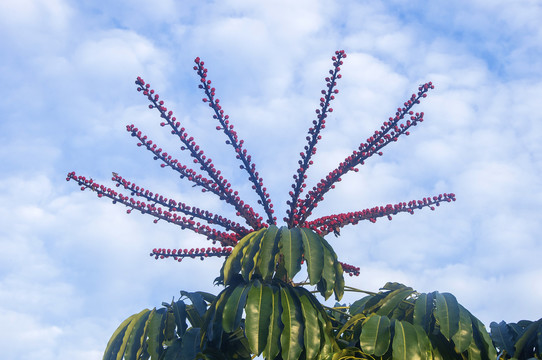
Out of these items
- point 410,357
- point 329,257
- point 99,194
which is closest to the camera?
point 410,357

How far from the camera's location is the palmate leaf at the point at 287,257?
11.7 ft

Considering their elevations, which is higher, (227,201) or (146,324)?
(227,201)

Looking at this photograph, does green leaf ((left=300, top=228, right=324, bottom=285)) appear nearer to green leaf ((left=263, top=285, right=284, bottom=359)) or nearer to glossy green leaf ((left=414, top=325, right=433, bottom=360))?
green leaf ((left=263, top=285, right=284, bottom=359))

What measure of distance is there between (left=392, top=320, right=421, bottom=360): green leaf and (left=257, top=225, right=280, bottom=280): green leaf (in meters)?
0.78

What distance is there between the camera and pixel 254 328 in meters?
3.53

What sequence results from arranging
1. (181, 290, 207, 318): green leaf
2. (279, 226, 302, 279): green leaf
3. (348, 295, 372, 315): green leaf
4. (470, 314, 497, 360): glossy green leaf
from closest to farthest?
1. (279, 226, 302, 279): green leaf
2. (470, 314, 497, 360): glossy green leaf
3. (181, 290, 207, 318): green leaf
4. (348, 295, 372, 315): green leaf

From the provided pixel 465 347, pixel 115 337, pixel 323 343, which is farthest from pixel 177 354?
pixel 465 347

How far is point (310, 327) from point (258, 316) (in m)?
0.30

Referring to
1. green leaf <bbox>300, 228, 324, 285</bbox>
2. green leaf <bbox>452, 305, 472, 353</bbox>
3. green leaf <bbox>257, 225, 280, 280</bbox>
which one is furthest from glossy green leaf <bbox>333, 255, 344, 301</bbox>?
green leaf <bbox>452, 305, 472, 353</bbox>

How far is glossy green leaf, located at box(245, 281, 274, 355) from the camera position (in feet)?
11.5

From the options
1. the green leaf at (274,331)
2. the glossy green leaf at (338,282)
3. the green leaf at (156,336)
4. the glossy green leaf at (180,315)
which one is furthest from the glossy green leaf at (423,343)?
the green leaf at (156,336)

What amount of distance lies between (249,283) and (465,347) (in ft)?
4.25

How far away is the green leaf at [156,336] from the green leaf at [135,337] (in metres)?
0.07

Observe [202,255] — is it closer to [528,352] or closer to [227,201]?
[227,201]
